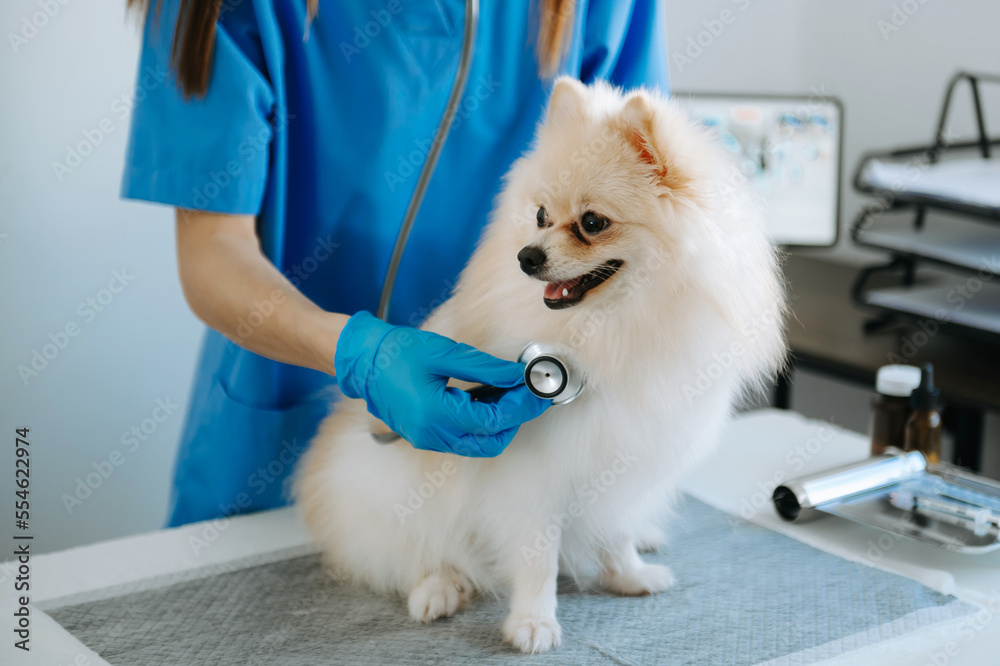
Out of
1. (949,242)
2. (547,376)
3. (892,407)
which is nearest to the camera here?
(547,376)

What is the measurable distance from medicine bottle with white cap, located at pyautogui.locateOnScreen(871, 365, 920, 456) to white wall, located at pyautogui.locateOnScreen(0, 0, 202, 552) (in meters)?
1.72

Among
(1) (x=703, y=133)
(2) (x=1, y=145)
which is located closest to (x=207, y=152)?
(1) (x=703, y=133)

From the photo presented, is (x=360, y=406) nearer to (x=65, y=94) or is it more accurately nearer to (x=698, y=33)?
(x=65, y=94)

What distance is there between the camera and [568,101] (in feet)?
3.34

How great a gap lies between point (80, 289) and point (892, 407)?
1842 millimetres

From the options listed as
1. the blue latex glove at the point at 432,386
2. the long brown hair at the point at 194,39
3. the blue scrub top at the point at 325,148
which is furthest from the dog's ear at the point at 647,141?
the long brown hair at the point at 194,39

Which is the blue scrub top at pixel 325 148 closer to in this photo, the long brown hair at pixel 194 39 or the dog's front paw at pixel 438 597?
the long brown hair at pixel 194 39

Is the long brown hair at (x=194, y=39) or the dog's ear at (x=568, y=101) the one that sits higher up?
the long brown hair at (x=194, y=39)

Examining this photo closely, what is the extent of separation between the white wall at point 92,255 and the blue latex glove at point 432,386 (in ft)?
4.53

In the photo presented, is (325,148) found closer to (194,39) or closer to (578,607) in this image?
(194,39)

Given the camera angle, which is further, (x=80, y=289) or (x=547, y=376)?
(x=80, y=289)

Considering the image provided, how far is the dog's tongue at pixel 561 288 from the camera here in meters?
0.95

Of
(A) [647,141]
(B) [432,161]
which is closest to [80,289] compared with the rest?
(B) [432,161]

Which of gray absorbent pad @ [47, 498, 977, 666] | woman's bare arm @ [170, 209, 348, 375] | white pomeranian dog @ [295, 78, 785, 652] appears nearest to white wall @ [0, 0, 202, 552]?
woman's bare arm @ [170, 209, 348, 375]
